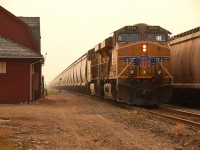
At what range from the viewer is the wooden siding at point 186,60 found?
2106 cm

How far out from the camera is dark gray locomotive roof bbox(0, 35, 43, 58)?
82.9 feet


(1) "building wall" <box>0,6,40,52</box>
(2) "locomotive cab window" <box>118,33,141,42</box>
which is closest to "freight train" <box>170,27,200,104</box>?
(2) "locomotive cab window" <box>118,33,141,42</box>

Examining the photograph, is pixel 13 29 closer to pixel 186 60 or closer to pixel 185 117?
pixel 186 60

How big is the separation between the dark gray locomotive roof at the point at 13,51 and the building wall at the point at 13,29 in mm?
1149

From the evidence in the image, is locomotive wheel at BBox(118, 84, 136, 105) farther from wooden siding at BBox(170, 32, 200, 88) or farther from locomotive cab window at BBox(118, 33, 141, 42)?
wooden siding at BBox(170, 32, 200, 88)

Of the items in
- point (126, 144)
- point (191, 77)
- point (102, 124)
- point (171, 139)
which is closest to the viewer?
point (126, 144)

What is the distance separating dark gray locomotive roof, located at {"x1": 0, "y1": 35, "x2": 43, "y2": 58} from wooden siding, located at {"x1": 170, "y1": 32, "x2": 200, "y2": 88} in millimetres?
8275

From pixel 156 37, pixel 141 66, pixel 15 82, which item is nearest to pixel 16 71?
pixel 15 82

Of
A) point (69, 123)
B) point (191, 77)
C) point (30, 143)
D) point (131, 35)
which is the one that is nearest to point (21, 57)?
point (131, 35)

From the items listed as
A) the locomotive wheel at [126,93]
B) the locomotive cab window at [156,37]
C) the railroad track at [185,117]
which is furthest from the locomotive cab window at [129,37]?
the railroad track at [185,117]

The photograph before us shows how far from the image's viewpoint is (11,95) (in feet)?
84.6

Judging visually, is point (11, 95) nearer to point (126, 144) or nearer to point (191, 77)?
point (191, 77)

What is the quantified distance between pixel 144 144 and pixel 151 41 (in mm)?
11851

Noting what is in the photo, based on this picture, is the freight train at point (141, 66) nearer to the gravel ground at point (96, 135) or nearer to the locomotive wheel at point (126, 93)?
Result: the locomotive wheel at point (126, 93)
